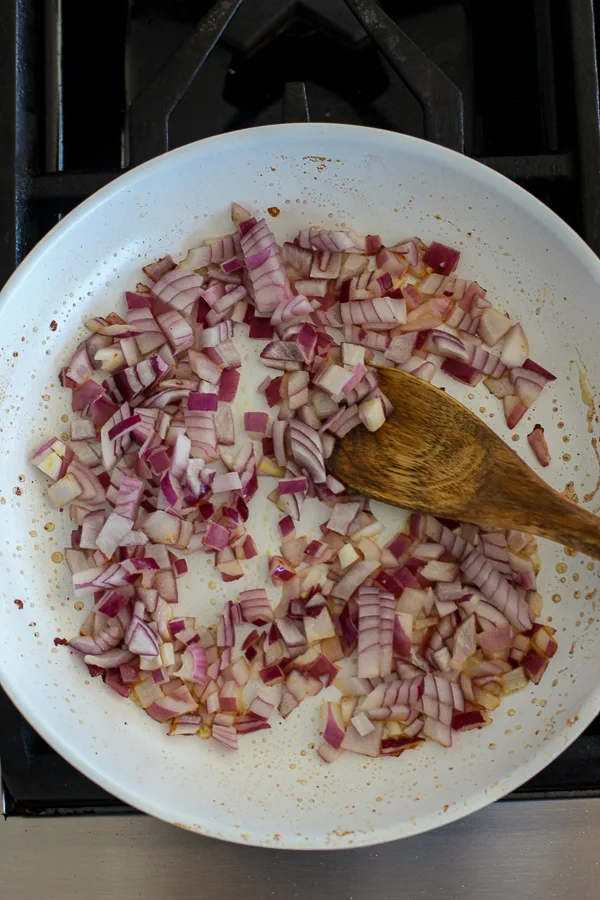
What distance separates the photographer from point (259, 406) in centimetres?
107

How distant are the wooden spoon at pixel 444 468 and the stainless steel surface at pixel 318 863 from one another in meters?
0.36

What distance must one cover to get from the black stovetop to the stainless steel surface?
3 cm

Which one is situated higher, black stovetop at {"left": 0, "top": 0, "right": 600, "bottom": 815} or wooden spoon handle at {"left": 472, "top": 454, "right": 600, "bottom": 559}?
black stovetop at {"left": 0, "top": 0, "right": 600, "bottom": 815}

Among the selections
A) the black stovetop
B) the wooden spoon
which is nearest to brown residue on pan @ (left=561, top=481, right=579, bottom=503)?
the wooden spoon

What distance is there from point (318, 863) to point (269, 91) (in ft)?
3.29

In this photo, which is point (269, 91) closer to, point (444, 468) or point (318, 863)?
point (444, 468)

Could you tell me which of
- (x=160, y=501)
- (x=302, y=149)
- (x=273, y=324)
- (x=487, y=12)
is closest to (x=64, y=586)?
(x=160, y=501)

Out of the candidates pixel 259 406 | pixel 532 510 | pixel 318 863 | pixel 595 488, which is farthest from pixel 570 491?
pixel 318 863

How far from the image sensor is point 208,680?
105 cm

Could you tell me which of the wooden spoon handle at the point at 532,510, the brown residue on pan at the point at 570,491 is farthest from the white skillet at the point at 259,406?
the wooden spoon handle at the point at 532,510

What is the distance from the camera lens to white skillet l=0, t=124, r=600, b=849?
101 centimetres

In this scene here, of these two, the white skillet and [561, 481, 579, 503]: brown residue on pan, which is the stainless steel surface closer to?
the white skillet

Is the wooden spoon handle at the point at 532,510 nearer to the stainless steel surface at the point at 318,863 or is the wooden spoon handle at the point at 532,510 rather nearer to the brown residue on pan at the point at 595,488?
the brown residue on pan at the point at 595,488

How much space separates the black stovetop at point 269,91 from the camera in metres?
1.00
